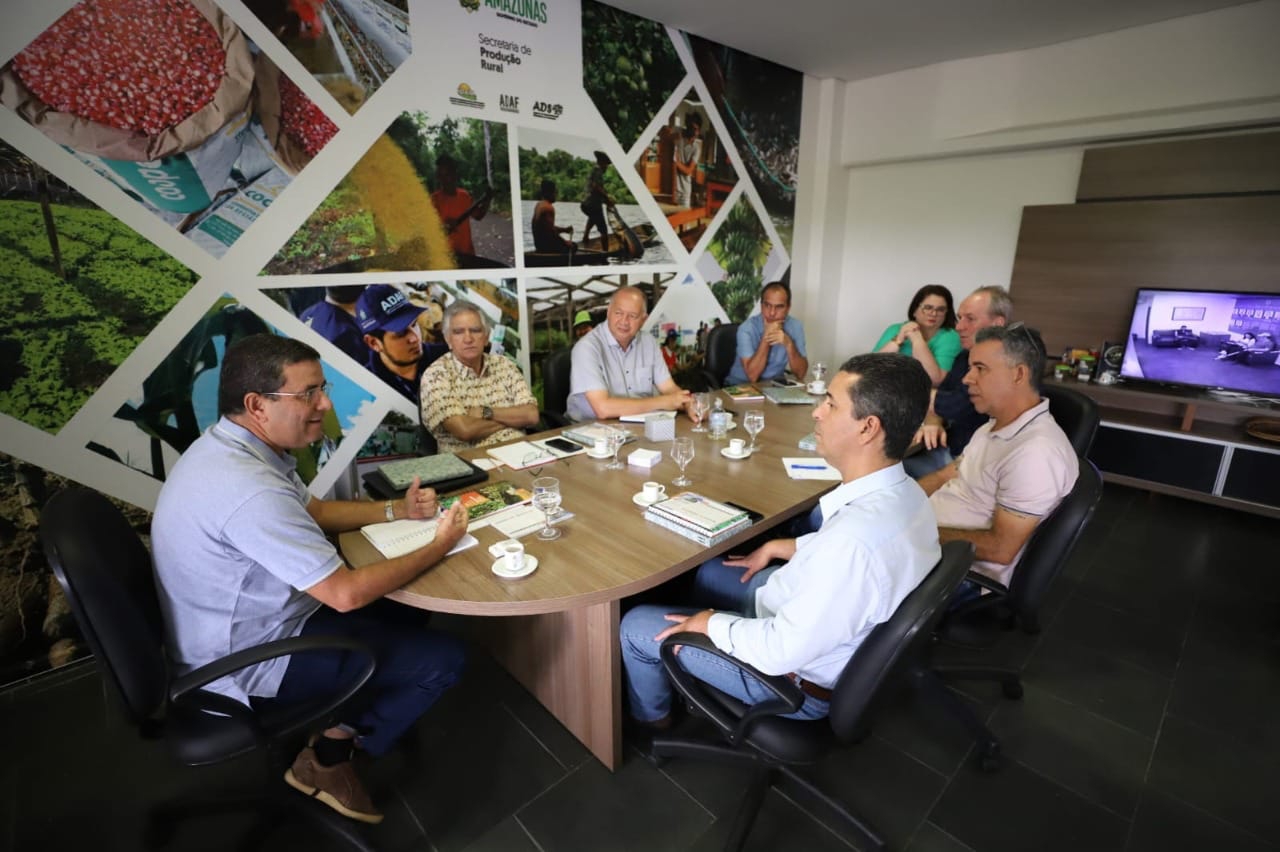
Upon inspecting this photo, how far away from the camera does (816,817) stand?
1646mm

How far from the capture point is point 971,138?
4.30 metres

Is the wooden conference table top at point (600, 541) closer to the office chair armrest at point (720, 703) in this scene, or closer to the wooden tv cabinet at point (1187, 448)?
the office chair armrest at point (720, 703)

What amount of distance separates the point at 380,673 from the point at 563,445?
3.48 feet

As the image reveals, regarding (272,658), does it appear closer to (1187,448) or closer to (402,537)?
(402,537)

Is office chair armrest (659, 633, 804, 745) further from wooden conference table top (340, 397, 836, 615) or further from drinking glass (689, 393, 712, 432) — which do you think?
drinking glass (689, 393, 712, 432)

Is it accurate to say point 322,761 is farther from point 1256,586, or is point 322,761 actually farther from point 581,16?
point 1256,586

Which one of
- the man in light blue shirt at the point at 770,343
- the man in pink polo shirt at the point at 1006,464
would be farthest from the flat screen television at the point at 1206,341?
the man in pink polo shirt at the point at 1006,464

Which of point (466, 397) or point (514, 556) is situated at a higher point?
point (466, 397)

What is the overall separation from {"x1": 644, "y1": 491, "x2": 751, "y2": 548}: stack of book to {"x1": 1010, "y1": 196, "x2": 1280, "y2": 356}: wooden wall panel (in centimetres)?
391

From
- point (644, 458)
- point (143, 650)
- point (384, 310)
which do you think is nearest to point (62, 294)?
point (384, 310)

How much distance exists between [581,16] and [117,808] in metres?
4.08

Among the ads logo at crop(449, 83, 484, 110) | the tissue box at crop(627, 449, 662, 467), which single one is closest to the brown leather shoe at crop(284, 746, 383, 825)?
the tissue box at crop(627, 449, 662, 467)

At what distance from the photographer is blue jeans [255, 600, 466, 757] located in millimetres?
1414

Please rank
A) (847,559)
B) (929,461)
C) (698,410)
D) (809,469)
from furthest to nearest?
(929,461) → (698,410) → (809,469) → (847,559)
